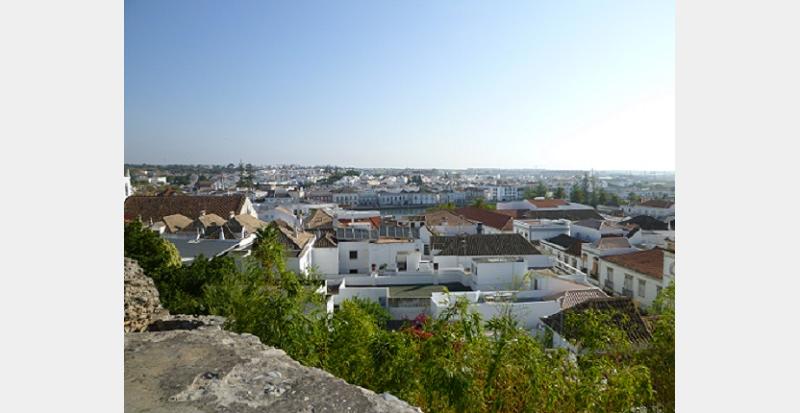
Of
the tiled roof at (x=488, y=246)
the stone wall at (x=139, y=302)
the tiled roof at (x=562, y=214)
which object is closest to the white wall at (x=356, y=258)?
the tiled roof at (x=488, y=246)

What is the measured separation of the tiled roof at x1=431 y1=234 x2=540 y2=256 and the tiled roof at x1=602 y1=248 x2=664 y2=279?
2.00 m

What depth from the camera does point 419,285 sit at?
10.4m

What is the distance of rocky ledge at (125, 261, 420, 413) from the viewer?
2.16 meters

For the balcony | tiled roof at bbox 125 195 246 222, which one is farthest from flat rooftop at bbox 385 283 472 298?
tiled roof at bbox 125 195 246 222

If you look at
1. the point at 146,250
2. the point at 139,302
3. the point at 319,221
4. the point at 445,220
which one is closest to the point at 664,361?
the point at 139,302

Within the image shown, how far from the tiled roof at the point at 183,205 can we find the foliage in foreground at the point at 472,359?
1400cm

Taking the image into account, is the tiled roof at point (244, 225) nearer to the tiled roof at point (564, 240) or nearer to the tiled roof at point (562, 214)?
the tiled roof at point (564, 240)

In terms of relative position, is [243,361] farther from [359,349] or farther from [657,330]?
[657,330]

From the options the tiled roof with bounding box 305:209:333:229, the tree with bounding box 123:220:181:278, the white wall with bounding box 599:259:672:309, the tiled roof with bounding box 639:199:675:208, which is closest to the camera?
the tiled roof with bounding box 639:199:675:208

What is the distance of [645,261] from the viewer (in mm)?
9102

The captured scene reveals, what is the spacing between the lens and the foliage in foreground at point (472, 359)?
8.20 feet

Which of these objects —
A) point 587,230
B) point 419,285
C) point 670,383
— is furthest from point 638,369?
point 587,230

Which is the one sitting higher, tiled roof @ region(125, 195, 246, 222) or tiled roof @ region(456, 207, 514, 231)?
tiled roof @ region(125, 195, 246, 222)

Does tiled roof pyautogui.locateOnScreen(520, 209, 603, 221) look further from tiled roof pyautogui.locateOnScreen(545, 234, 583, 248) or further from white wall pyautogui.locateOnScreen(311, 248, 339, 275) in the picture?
white wall pyautogui.locateOnScreen(311, 248, 339, 275)
